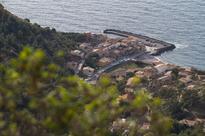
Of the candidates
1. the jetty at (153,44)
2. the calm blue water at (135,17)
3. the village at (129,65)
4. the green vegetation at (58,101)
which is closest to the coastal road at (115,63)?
the village at (129,65)

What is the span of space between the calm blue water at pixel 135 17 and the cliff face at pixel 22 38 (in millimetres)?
13954

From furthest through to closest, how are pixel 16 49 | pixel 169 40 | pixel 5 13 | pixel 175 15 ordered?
pixel 175 15
pixel 169 40
pixel 5 13
pixel 16 49

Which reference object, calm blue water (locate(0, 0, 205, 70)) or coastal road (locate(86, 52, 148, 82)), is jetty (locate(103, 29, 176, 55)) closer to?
calm blue water (locate(0, 0, 205, 70))

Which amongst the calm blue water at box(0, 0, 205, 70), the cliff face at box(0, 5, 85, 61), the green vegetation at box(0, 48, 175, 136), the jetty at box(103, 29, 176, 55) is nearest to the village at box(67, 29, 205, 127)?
the jetty at box(103, 29, 176, 55)

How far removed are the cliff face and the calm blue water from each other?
45.8 feet

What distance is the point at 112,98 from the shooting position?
974 centimetres

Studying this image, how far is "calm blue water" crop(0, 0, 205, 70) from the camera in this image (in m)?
78.3

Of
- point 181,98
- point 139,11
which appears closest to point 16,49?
point 181,98

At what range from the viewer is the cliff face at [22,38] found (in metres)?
55.8

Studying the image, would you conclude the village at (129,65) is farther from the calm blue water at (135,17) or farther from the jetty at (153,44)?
the calm blue water at (135,17)

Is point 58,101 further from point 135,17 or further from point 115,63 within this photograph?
point 135,17

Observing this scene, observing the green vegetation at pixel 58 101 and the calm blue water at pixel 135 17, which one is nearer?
the green vegetation at pixel 58 101

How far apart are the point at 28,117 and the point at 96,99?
159cm

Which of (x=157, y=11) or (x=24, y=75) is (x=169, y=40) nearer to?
(x=157, y=11)
